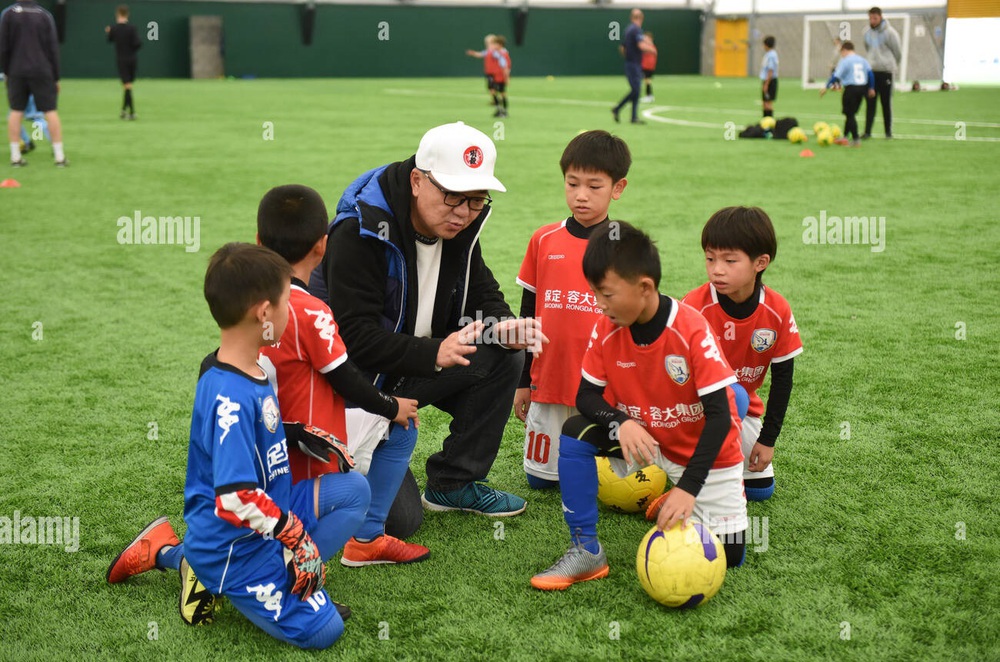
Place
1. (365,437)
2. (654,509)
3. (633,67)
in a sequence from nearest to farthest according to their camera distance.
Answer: (365,437)
(654,509)
(633,67)

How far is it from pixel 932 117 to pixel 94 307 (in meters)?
19.2

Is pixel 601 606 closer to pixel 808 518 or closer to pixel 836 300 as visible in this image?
pixel 808 518

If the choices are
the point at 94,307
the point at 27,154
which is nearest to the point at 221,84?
the point at 27,154

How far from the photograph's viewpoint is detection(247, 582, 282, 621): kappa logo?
2.85 metres

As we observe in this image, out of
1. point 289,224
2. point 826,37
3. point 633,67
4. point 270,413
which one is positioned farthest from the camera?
point 826,37

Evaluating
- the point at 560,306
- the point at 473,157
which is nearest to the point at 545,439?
the point at 560,306

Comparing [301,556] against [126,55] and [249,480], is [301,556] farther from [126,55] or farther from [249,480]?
[126,55]

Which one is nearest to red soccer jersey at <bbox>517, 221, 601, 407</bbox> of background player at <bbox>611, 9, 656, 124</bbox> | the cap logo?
the cap logo

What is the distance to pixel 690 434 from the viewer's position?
11.2 feet

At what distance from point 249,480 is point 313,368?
1.83ft

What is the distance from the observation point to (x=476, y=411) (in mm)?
3945

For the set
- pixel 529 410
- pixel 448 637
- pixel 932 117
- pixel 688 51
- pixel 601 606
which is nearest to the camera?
pixel 448 637

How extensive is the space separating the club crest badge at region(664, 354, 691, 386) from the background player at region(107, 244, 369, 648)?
131 centimetres

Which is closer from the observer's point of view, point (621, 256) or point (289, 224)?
point (621, 256)
